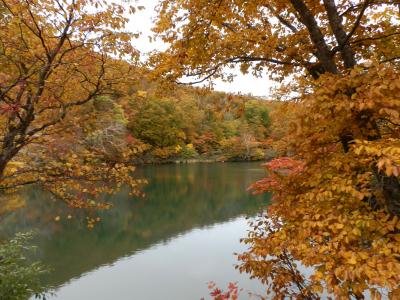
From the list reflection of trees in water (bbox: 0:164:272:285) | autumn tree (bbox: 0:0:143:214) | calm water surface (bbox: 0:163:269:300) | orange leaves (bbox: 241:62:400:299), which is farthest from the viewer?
reflection of trees in water (bbox: 0:164:272:285)

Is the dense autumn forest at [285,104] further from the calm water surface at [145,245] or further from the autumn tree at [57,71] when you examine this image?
the calm water surface at [145,245]

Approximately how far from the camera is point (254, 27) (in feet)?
17.3

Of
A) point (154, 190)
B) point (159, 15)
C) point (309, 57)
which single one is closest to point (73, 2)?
point (159, 15)

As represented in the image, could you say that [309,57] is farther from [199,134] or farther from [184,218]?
[199,134]

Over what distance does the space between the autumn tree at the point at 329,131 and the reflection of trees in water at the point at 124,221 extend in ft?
12.9

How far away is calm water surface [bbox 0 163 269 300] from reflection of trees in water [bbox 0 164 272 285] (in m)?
0.03

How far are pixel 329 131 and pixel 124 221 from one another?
14.3 meters

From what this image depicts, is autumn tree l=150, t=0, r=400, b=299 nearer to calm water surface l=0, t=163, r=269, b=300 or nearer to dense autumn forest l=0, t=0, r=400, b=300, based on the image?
dense autumn forest l=0, t=0, r=400, b=300

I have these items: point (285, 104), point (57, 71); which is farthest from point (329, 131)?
point (57, 71)

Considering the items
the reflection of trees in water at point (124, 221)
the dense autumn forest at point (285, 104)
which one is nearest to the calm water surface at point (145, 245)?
the reflection of trees in water at point (124, 221)

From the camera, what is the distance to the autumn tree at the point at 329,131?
107 inches

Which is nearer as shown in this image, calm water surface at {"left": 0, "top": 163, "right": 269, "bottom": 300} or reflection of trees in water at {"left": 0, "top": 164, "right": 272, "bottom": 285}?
calm water surface at {"left": 0, "top": 163, "right": 269, "bottom": 300}

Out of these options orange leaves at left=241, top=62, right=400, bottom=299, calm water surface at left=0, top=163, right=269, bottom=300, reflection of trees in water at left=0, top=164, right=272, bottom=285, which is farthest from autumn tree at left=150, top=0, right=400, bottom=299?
reflection of trees in water at left=0, top=164, right=272, bottom=285

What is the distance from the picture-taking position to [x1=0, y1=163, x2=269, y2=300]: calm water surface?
927 cm
